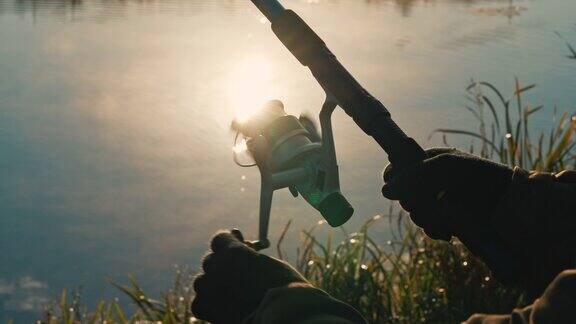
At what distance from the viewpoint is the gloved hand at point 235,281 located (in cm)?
200

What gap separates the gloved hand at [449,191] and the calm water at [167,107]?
0.71 m

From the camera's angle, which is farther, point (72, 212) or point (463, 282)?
point (72, 212)

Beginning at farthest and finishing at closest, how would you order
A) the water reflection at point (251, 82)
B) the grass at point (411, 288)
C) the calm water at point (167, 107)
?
1. the water reflection at point (251, 82)
2. the calm water at point (167, 107)
3. the grass at point (411, 288)

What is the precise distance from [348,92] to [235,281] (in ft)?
1.50

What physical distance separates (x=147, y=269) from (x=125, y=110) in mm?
2804

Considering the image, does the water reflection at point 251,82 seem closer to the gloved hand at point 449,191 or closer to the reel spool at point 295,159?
the reel spool at point 295,159

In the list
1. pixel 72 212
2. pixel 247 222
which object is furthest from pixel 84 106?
pixel 247 222

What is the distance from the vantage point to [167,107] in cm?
797

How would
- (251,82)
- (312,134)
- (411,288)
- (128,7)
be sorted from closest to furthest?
(312,134)
(411,288)
(251,82)
(128,7)

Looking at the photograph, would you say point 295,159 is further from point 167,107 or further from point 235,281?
point 167,107

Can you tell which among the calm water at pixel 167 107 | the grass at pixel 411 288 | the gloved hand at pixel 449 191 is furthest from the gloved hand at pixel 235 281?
the grass at pixel 411 288

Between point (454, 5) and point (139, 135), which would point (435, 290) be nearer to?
point (139, 135)

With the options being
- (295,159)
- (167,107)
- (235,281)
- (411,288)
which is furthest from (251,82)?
(235,281)

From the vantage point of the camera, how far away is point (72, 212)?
6.03 m
